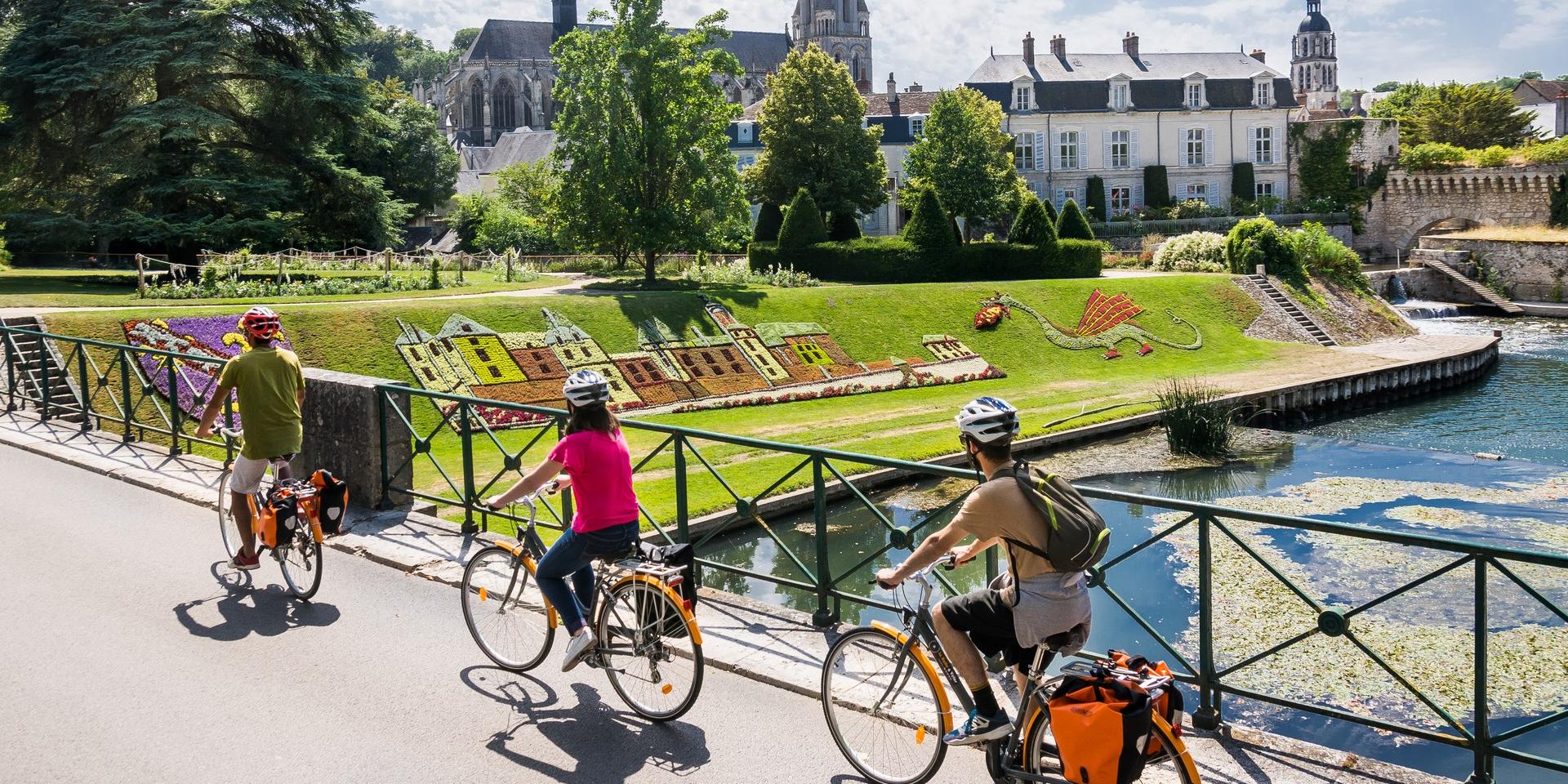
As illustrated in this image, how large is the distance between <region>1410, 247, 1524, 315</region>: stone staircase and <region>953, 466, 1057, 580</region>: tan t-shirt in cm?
5873

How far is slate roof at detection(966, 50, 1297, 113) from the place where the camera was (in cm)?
6681

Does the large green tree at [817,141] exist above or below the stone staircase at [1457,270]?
above

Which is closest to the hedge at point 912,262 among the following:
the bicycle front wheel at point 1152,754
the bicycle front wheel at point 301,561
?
the bicycle front wheel at point 301,561

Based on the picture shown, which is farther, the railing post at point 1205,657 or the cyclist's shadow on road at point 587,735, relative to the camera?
the railing post at point 1205,657

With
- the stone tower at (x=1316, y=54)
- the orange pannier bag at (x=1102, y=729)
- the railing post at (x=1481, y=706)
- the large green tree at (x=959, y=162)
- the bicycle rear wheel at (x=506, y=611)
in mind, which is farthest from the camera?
the stone tower at (x=1316, y=54)

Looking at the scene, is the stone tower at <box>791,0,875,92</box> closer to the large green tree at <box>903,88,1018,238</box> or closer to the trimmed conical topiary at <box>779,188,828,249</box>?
the large green tree at <box>903,88,1018,238</box>

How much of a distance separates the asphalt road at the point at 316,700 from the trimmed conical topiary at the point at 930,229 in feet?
111

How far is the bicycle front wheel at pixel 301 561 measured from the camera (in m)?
8.39

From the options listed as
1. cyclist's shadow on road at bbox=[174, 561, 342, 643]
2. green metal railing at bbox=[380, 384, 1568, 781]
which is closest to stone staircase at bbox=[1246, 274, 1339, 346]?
green metal railing at bbox=[380, 384, 1568, 781]

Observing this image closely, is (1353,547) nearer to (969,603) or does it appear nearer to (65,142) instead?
(969,603)

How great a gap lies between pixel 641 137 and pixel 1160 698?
31469mm

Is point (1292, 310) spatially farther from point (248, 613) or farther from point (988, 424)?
point (988, 424)

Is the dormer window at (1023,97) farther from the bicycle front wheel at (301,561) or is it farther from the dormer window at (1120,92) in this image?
the bicycle front wheel at (301,561)

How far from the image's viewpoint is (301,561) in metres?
8.51
